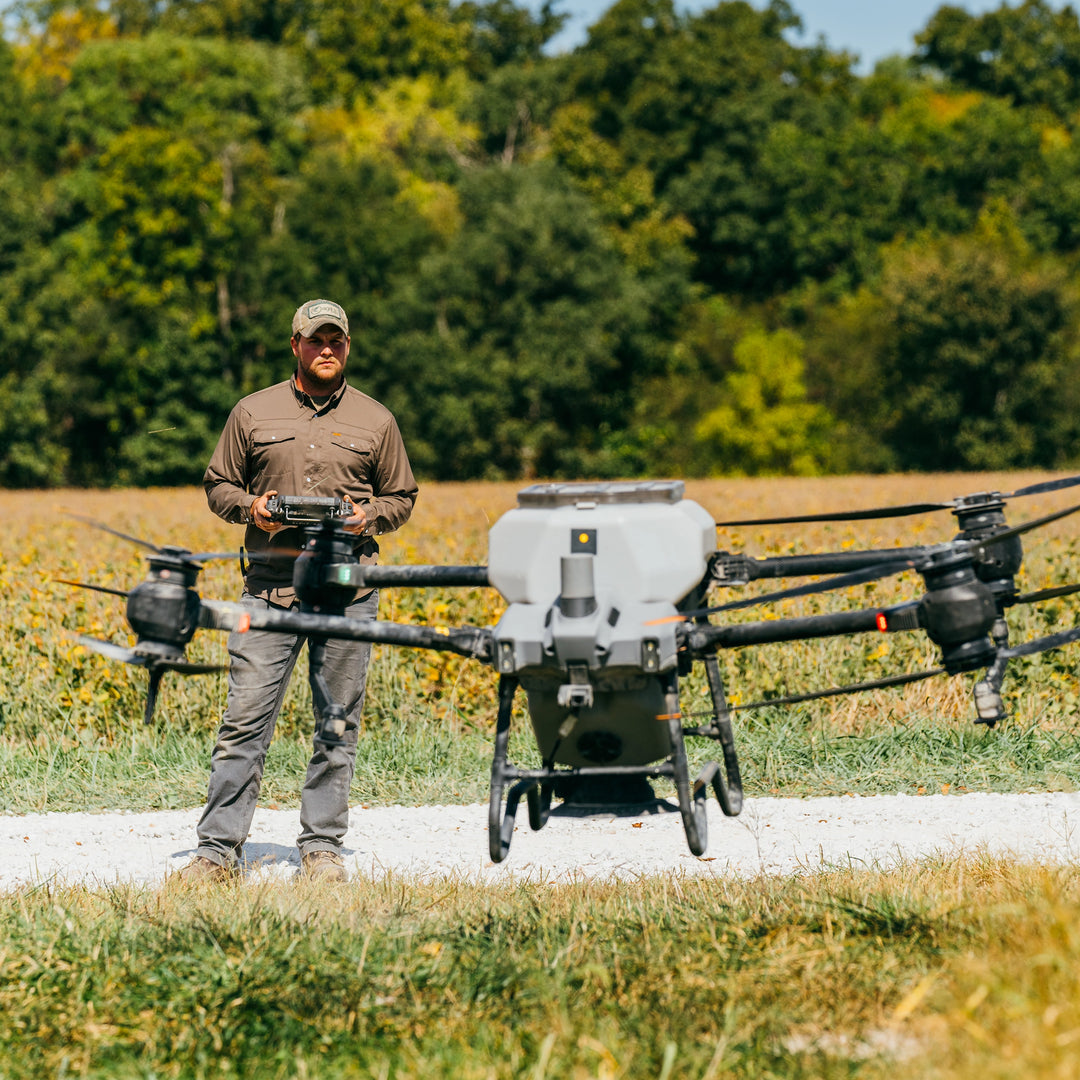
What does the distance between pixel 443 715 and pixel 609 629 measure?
482 centimetres

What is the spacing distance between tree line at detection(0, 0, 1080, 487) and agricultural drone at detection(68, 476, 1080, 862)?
42.6 m

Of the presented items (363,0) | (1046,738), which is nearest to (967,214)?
(363,0)

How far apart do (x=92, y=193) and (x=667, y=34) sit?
29.2m

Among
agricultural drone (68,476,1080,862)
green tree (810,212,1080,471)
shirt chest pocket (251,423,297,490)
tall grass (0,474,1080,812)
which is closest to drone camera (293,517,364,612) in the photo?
agricultural drone (68,476,1080,862)

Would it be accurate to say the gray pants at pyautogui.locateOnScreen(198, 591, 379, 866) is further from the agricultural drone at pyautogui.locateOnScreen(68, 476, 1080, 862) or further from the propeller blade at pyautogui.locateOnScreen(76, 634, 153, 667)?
the propeller blade at pyautogui.locateOnScreen(76, 634, 153, 667)

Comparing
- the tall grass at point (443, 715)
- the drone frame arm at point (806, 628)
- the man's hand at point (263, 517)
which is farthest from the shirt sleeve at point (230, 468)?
the drone frame arm at point (806, 628)

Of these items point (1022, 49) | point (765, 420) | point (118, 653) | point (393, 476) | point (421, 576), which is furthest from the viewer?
point (1022, 49)

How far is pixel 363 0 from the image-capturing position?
63.3m

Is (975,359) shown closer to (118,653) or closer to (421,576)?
(421,576)

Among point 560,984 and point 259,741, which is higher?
A: point 259,741

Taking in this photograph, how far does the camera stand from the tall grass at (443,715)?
681cm

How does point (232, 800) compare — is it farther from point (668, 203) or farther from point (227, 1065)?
point (668, 203)

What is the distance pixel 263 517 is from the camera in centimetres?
482

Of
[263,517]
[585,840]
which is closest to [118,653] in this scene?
[263,517]
